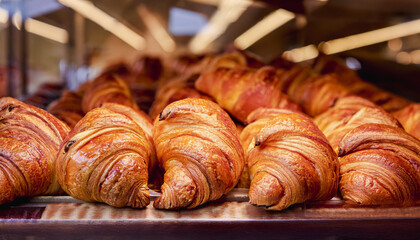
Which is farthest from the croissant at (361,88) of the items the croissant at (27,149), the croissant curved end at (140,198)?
the croissant at (27,149)

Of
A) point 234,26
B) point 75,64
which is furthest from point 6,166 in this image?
point 75,64

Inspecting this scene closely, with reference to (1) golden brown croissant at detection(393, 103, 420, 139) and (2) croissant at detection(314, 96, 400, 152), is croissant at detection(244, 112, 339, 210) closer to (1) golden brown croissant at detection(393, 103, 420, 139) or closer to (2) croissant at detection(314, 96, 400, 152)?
(2) croissant at detection(314, 96, 400, 152)

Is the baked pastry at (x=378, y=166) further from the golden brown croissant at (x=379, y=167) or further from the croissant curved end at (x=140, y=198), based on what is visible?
the croissant curved end at (x=140, y=198)

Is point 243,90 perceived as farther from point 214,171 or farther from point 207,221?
point 207,221

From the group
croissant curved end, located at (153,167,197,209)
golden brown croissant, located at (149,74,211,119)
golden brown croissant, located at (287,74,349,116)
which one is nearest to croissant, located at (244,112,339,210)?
croissant curved end, located at (153,167,197,209)

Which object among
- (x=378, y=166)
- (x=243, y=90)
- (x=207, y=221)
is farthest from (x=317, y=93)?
(x=207, y=221)

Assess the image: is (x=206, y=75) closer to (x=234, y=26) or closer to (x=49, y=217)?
(x=49, y=217)
